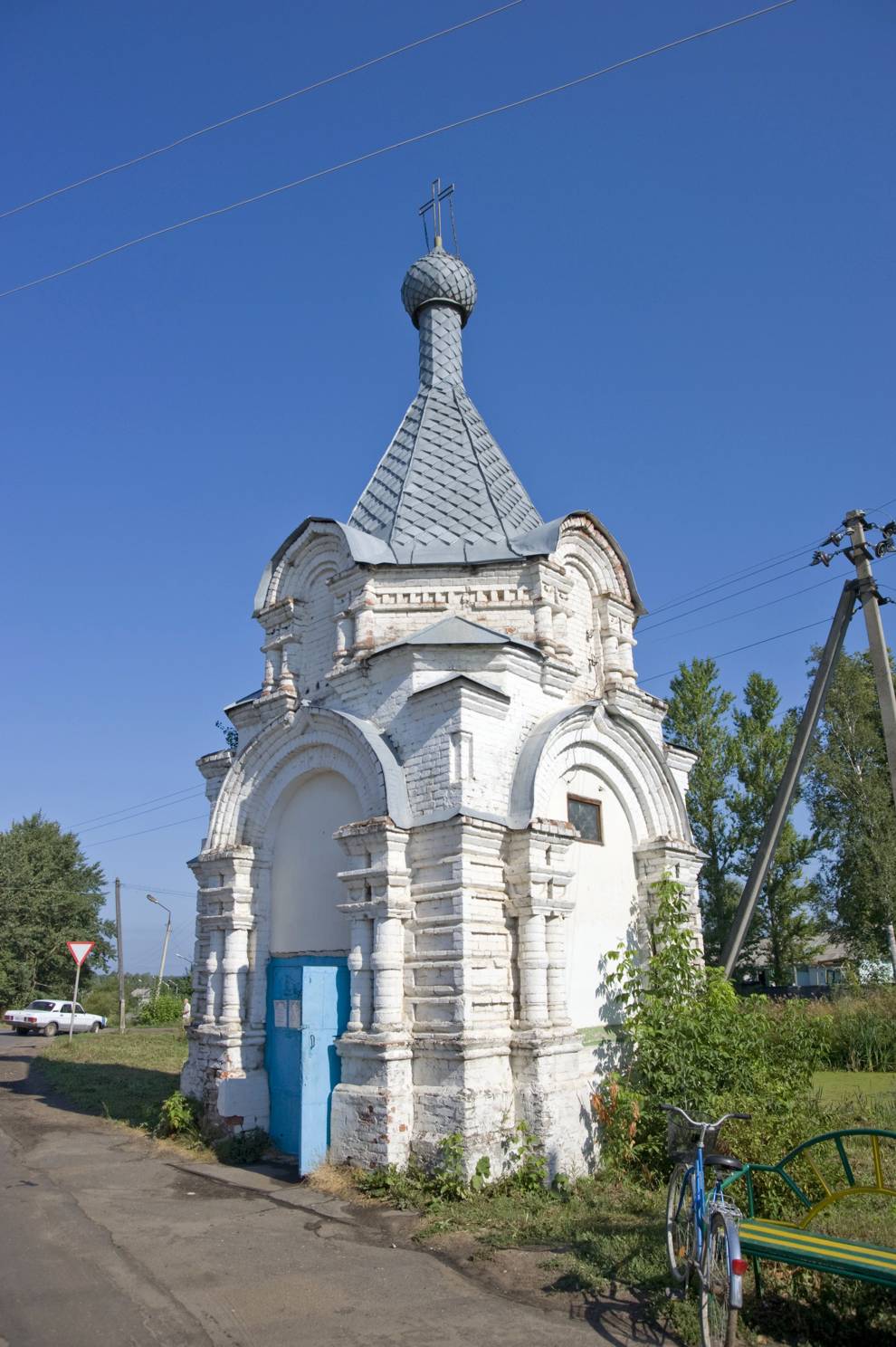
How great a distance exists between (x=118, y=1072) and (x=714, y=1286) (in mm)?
13382

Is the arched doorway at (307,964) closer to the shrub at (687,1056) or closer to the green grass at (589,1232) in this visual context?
the green grass at (589,1232)

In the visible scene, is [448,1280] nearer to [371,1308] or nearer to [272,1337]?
[371,1308]

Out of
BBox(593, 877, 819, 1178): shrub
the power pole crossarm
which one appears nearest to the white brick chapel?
BBox(593, 877, 819, 1178): shrub

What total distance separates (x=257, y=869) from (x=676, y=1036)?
15.2 ft

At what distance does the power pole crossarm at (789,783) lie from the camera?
10.7 meters

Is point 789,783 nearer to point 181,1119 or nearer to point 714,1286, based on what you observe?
point 714,1286

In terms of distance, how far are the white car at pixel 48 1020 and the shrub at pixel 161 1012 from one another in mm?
2638

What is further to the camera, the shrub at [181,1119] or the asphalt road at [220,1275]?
the shrub at [181,1119]

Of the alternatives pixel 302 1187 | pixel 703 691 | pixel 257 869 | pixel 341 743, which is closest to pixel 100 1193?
pixel 302 1187

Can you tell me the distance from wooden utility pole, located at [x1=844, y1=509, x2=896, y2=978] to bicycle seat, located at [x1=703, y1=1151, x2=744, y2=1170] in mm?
4091

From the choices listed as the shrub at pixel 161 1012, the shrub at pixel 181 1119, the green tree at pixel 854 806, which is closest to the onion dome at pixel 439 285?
the shrub at pixel 181 1119

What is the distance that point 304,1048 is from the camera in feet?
26.1

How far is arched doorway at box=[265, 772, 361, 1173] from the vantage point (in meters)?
7.98

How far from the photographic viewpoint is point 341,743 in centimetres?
916
